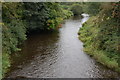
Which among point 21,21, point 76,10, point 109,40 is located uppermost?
point 76,10

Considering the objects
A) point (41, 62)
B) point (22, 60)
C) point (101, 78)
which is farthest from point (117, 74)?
point (22, 60)

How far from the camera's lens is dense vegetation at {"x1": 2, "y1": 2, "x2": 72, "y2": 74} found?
13.7 m

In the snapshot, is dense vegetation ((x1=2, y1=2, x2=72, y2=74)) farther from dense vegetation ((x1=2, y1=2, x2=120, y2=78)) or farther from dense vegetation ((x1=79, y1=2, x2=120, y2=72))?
dense vegetation ((x1=79, y1=2, x2=120, y2=72))

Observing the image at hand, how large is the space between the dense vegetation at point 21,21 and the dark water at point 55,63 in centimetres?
85

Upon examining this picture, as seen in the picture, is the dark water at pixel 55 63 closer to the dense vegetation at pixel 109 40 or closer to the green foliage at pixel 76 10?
the dense vegetation at pixel 109 40

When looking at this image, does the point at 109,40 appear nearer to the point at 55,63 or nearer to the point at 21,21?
the point at 55,63

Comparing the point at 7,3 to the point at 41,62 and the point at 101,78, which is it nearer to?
the point at 41,62

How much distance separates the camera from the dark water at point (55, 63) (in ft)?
36.7

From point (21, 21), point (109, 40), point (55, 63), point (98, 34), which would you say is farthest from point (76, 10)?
point (55, 63)

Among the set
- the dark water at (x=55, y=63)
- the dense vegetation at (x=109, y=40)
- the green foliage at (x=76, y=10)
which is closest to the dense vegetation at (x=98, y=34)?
the dense vegetation at (x=109, y=40)

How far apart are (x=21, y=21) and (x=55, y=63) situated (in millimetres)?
7521

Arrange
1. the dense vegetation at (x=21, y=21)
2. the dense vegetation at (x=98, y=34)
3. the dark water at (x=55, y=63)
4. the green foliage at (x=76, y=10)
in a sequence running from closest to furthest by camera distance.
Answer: the dark water at (x=55, y=63) < the dense vegetation at (x=98, y=34) < the dense vegetation at (x=21, y=21) < the green foliage at (x=76, y=10)

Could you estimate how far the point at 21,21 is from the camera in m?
18.5

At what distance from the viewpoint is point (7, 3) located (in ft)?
47.2
